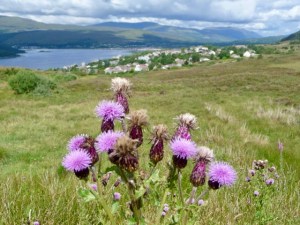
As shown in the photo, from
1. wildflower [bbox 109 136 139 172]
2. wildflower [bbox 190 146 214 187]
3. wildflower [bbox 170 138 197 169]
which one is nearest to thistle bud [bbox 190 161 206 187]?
wildflower [bbox 190 146 214 187]

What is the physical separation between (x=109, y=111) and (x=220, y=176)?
26.8 inches

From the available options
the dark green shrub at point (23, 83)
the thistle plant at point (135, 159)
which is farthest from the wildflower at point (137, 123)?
the dark green shrub at point (23, 83)

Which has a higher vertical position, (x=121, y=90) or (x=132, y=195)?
(x=121, y=90)

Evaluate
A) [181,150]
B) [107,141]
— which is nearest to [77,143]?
[107,141]

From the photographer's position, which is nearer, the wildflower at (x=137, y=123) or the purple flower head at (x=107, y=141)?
the purple flower head at (x=107, y=141)

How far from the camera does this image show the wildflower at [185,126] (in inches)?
83.2

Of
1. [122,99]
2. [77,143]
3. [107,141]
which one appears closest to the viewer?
[107,141]

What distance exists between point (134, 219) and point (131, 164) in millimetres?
371

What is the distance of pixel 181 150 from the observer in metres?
1.93

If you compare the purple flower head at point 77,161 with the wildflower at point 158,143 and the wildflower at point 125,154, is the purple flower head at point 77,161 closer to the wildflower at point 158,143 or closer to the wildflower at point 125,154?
the wildflower at point 125,154

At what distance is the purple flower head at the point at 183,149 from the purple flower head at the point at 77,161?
1.42 feet

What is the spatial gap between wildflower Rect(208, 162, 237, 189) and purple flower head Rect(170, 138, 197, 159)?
158mm

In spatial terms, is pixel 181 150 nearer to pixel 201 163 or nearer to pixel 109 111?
pixel 201 163

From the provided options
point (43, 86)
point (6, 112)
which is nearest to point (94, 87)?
point (43, 86)
